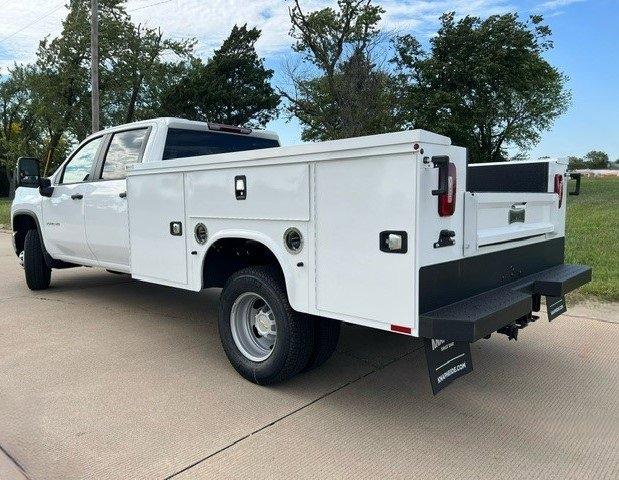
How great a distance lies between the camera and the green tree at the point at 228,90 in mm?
33750

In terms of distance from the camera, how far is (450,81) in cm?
2802

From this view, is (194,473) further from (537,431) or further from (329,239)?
(537,431)

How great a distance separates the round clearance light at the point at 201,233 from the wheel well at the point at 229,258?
8cm

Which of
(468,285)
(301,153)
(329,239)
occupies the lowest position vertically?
(468,285)

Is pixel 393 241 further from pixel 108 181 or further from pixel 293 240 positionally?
pixel 108 181

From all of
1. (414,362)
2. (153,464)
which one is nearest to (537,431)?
(414,362)

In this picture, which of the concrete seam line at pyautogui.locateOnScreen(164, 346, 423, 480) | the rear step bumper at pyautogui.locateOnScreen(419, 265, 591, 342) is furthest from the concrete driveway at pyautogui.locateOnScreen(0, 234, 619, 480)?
the rear step bumper at pyautogui.locateOnScreen(419, 265, 591, 342)

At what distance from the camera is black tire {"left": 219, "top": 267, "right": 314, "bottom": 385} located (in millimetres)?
3391

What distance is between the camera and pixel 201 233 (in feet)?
12.9

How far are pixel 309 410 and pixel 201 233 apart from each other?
150 centimetres

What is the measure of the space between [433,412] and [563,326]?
2.42 m

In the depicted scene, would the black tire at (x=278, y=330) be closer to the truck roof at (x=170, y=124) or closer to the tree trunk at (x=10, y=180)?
the truck roof at (x=170, y=124)

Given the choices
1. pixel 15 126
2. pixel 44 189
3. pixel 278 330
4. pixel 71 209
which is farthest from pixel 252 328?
pixel 15 126

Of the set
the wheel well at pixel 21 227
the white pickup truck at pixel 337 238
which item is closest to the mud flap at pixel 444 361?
the white pickup truck at pixel 337 238
